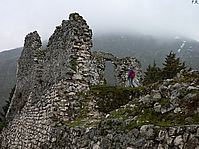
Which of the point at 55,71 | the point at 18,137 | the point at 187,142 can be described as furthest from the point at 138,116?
the point at 18,137

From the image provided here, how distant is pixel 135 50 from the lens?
258ft

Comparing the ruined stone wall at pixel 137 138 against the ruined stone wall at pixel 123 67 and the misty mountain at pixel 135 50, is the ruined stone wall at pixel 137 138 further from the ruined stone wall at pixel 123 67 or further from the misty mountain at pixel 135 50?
the misty mountain at pixel 135 50

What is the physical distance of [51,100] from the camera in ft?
47.3

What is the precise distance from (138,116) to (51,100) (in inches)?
230

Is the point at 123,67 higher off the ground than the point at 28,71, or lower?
lower

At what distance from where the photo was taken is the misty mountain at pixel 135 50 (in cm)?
6999

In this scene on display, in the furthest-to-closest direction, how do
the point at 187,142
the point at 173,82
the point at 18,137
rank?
the point at 18,137 < the point at 173,82 < the point at 187,142

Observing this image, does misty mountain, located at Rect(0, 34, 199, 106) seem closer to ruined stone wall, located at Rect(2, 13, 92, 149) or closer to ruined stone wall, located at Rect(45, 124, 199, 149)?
ruined stone wall, located at Rect(2, 13, 92, 149)

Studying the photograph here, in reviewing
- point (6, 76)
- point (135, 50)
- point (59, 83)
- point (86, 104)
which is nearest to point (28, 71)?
point (59, 83)

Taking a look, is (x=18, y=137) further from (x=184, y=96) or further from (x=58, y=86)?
(x=184, y=96)

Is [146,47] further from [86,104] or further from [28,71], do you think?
[86,104]

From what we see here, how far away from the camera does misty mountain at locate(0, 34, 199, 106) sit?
70.0 meters

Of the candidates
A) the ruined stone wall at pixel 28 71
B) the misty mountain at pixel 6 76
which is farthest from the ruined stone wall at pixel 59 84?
the misty mountain at pixel 6 76

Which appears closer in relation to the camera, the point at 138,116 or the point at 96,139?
the point at 138,116
